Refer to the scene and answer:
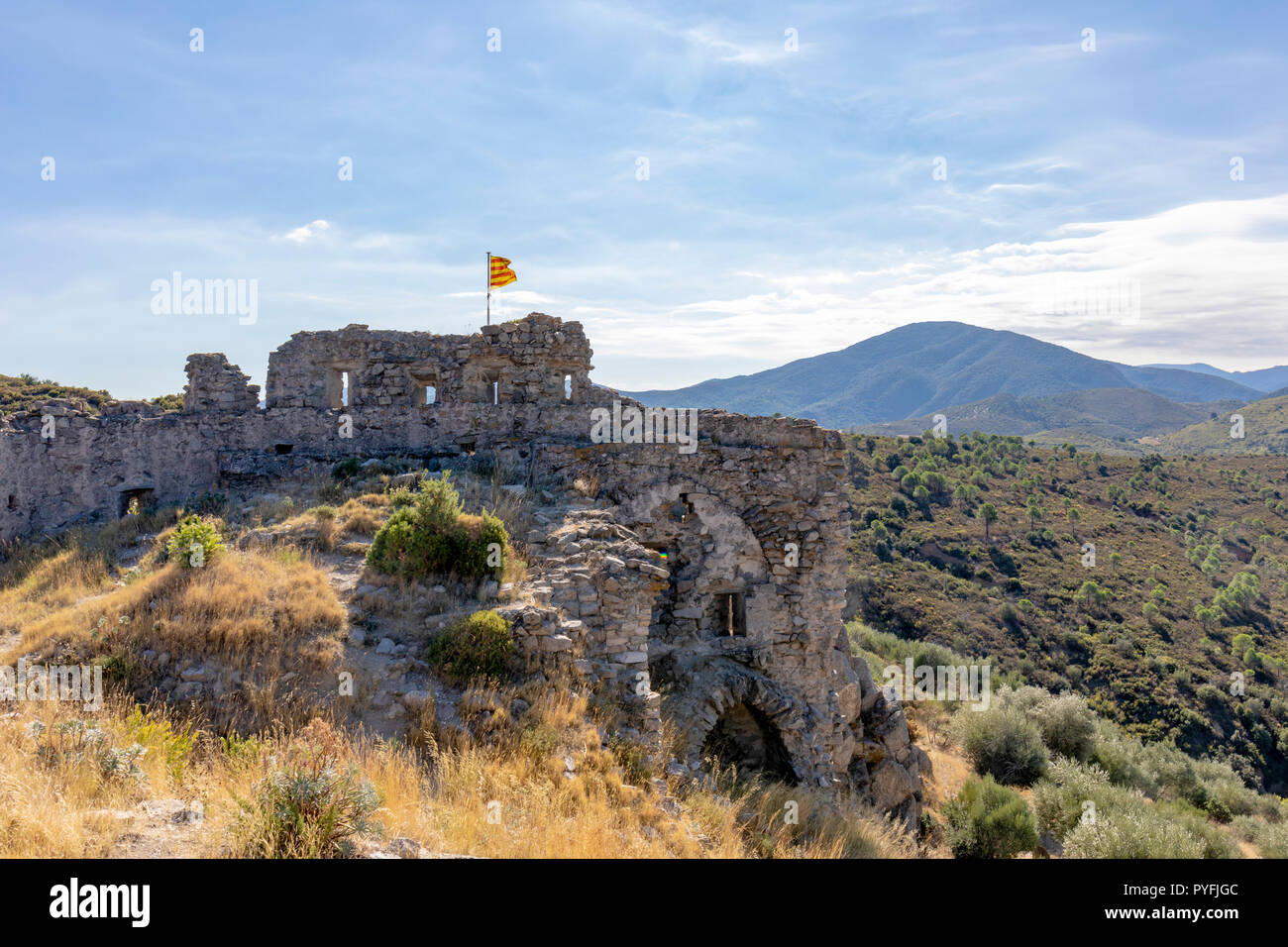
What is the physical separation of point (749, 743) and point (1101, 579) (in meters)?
40.9

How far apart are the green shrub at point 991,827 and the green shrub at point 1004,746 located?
421cm

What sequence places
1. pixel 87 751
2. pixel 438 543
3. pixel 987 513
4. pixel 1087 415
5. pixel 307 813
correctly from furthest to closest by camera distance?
pixel 1087 415, pixel 987 513, pixel 438 543, pixel 87 751, pixel 307 813

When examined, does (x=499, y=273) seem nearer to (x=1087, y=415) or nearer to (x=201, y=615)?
(x=201, y=615)

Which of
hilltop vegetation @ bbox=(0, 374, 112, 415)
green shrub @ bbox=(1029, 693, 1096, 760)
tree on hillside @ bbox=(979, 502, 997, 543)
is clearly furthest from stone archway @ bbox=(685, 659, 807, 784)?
tree on hillside @ bbox=(979, 502, 997, 543)

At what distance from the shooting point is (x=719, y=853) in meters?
5.90

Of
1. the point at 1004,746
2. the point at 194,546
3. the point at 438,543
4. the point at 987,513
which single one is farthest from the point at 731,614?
the point at 987,513

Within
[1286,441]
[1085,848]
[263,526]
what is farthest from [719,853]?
[1286,441]

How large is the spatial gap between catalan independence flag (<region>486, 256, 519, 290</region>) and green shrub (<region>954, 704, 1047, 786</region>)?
17.3 meters

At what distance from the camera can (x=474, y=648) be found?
24.2 feet

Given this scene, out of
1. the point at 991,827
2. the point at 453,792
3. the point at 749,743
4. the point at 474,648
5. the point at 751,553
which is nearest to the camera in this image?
the point at 453,792

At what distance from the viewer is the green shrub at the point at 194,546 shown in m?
8.45

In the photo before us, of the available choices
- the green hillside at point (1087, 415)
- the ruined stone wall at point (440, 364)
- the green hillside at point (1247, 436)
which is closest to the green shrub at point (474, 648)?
the ruined stone wall at point (440, 364)

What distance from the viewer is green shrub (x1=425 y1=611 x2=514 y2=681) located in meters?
7.25
